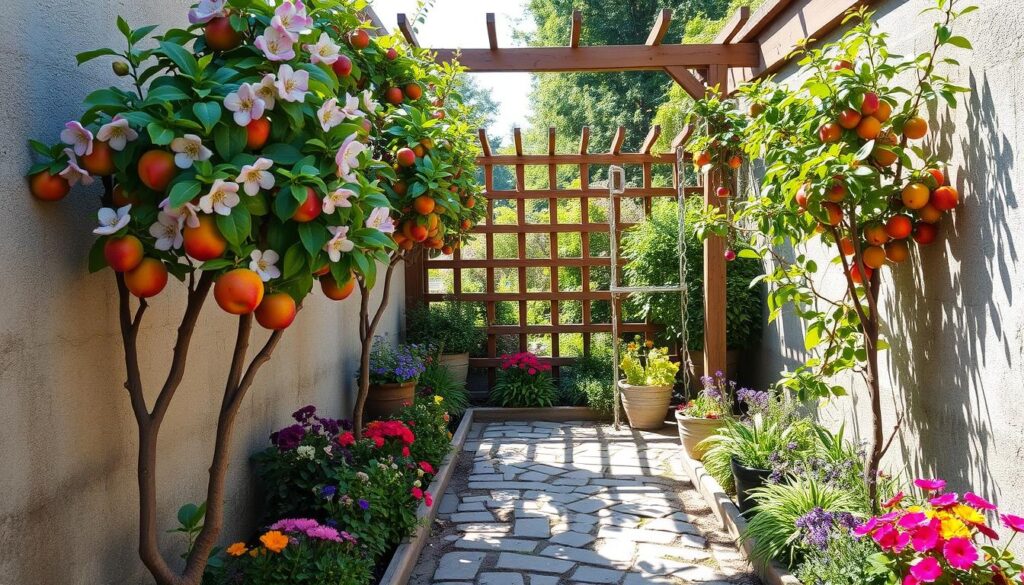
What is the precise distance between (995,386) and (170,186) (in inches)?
106

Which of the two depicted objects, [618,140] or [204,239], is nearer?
[204,239]

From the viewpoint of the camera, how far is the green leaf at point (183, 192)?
154 centimetres

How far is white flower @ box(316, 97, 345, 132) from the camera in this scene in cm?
181

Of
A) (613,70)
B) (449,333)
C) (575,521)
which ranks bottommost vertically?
(575,521)

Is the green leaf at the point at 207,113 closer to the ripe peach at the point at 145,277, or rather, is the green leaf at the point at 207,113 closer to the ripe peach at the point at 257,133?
the ripe peach at the point at 257,133

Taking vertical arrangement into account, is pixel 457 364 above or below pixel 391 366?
below

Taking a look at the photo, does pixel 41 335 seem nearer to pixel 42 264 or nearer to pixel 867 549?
pixel 42 264

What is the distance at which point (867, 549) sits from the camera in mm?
2424

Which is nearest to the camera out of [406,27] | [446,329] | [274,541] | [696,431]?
[274,541]

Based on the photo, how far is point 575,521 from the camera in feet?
12.8

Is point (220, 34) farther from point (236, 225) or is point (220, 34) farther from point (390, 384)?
point (390, 384)

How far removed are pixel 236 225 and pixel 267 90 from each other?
0.35 m

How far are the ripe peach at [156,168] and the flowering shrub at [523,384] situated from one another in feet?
17.0

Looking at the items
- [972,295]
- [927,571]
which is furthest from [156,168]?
[972,295]
